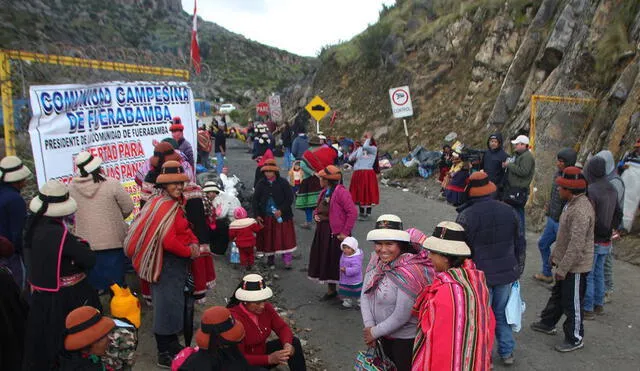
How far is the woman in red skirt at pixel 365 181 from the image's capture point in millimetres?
11219

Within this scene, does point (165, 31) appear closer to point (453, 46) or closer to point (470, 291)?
point (453, 46)

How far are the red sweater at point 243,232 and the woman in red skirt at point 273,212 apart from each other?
0.66 ft

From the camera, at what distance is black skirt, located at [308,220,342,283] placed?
6.61m

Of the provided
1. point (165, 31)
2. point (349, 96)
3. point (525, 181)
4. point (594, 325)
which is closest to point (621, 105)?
point (525, 181)

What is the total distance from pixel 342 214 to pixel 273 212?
1.73m

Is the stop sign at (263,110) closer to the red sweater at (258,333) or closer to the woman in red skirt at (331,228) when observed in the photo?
the woman in red skirt at (331,228)

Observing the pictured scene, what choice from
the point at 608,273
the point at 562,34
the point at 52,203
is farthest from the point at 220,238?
the point at 562,34

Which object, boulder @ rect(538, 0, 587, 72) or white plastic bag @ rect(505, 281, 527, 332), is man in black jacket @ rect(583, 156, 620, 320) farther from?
boulder @ rect(538, 0, 587, 72)

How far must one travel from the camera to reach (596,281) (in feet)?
19.3

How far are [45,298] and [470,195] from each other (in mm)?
3680

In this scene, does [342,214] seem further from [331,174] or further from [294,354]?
[294,354]

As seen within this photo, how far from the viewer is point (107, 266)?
503 cm

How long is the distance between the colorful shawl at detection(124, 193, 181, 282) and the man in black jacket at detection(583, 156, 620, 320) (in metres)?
4.58

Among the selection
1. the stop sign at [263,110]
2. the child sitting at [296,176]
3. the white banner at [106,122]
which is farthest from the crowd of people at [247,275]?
the stop sign at [263,110]
